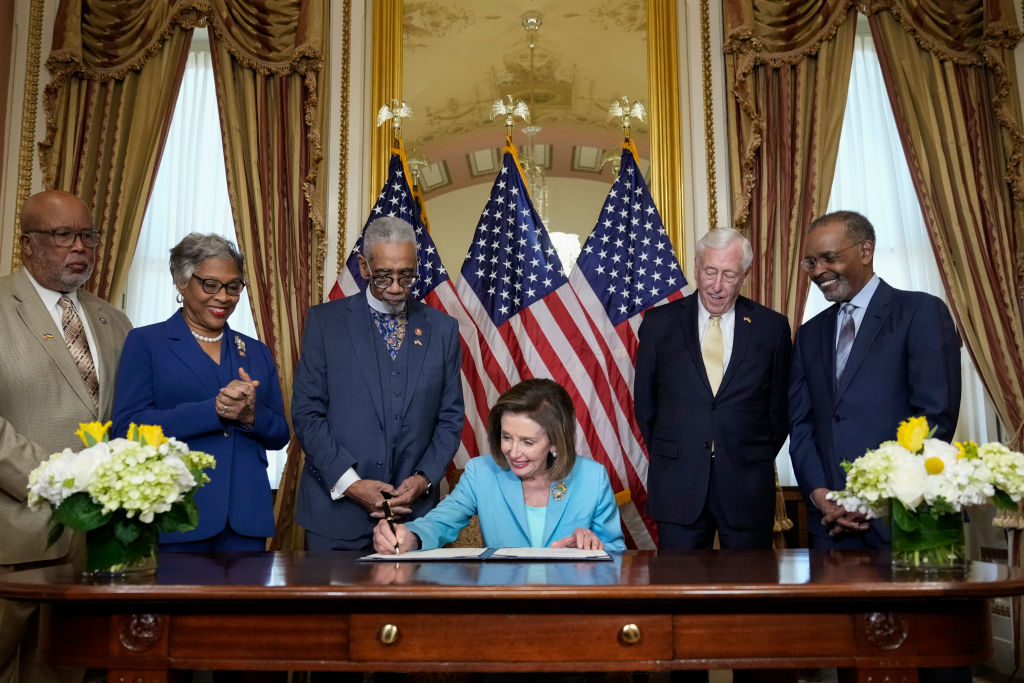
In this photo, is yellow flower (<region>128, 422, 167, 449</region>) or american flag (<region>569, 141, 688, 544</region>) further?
american flag (<region>569, 141, 688, 544</region>)

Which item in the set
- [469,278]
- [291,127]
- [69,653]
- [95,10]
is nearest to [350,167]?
[291,127]

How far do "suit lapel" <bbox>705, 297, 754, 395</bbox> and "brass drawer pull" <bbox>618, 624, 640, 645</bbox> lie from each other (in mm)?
1758

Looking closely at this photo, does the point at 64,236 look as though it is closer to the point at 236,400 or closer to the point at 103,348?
the point at 103,348

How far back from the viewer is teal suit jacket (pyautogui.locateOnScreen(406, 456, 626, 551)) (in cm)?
304

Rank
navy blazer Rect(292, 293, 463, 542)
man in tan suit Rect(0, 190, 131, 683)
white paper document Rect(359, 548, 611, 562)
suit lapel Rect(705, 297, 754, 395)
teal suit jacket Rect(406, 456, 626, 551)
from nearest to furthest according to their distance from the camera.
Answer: white paper document Rect(359, 548, 611, 562)
teal suit jacket Rect(406, 456, 626, 551)
man in tan suit Rect(0, 190, 131, 683)
navy blazer Rect(292, 293, 463, 542)
suit lapel Rect(705, 297, 754, 395)

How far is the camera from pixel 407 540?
2.84 meters

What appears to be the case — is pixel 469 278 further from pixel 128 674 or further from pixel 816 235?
pixel 128 674

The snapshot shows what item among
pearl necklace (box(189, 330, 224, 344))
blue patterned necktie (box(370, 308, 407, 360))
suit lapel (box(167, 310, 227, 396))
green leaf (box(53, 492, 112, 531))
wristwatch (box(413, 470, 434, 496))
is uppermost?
blue patterned necktie (box(370, 308, 407, 360))

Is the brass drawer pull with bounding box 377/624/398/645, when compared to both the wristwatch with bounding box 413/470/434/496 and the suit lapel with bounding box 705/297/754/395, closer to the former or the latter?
the wristwatch with bounding box 413/470/434/496

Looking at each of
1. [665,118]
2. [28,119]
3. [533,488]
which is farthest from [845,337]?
[28,119]

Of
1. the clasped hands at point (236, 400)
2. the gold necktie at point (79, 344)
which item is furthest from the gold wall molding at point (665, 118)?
the gold necktie at point (79, 344)

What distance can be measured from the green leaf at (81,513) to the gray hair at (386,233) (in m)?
1.60

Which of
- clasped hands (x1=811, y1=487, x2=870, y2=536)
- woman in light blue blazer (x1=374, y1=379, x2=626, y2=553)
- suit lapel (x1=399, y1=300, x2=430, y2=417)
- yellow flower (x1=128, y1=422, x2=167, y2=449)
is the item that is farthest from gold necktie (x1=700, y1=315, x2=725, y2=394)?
yellow flower (x1=128, y1=422, x2=167, y2=449)

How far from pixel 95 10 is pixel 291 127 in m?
1.32
